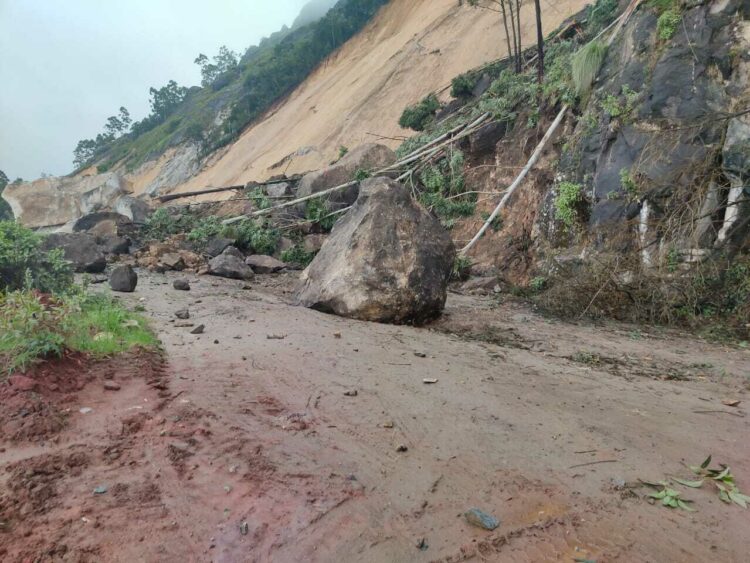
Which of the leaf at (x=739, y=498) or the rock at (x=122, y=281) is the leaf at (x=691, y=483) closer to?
the leaf at (x=739, y=498)

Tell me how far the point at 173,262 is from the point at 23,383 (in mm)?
8378

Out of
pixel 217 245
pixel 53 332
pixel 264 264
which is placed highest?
pixel 53 332

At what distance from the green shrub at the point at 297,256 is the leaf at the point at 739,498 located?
1034 cm

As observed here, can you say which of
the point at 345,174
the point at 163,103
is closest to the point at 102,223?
the point at 345,174

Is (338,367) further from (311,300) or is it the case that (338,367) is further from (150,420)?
(311,300)

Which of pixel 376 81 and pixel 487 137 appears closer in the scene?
pixel 487 137

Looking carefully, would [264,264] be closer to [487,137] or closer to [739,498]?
[487,137]

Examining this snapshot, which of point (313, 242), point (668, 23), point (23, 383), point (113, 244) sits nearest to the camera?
point (23, 383)

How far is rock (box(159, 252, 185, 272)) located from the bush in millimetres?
5258

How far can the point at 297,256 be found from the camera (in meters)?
12.4

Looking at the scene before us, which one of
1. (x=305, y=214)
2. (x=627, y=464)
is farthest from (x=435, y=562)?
(x=305, y=214)

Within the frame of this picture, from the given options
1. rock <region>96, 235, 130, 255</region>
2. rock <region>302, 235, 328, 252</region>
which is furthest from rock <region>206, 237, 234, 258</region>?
rock <region>96, 235, 130, 255</region>

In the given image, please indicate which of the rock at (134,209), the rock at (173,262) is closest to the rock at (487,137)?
the rock at (173,262)

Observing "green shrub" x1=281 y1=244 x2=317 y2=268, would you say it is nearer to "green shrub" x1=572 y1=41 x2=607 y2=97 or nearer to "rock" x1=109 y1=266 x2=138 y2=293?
"rock" x1=109 y1=266 x2=138 y2=293
